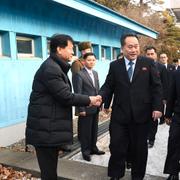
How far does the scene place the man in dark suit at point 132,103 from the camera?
4109 millimetres

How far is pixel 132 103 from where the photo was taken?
13.5 feet

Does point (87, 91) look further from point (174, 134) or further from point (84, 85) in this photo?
point (174, 134)

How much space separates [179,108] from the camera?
4.30 metres

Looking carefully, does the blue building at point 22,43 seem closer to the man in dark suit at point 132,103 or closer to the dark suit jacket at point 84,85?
the dark suit jacket at point 84,85

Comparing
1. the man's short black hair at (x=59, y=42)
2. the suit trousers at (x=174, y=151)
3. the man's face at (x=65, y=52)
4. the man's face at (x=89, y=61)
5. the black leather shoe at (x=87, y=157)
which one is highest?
the man's short black hair at (x=59, y=42)

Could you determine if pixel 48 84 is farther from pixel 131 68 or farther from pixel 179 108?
pixel 179 108

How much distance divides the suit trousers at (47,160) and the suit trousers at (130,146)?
1.08 metres

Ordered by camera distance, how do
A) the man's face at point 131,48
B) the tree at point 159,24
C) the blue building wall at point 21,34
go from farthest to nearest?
the tree at point 159,24 < the blue building wall at point 21,34 < the man's face at point 131,48

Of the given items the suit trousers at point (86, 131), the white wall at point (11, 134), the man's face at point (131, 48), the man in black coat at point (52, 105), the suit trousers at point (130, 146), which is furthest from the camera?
the white wall at point (11, 134)

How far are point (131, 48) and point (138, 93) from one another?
57 centimetres

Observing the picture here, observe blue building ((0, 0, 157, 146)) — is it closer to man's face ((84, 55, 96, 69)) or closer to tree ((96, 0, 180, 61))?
man's face ((84, 55, 96, 69))

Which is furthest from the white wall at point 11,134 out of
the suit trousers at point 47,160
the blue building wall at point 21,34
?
the suit trousers at point 47,160

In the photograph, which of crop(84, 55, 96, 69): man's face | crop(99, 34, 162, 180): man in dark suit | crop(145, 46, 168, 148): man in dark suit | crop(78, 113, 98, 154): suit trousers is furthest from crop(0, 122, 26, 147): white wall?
crop(99, 34, 162, 180): man in dark suit

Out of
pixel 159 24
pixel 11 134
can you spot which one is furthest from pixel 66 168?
pixel 159 24
